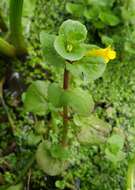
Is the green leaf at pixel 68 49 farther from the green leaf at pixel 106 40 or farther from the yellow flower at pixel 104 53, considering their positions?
the green leaf at pixel 106 40

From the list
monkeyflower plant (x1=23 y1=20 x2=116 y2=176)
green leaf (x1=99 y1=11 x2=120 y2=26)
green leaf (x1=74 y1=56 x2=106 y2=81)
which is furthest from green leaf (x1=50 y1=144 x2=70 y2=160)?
green leaf (x1=99 y1=11 x2=120 y2=26)

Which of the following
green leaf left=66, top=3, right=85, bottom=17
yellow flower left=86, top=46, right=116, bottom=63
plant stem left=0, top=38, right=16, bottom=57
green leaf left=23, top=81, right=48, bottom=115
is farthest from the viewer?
→ green leaf left=66, top=3, right=85, bottom=17

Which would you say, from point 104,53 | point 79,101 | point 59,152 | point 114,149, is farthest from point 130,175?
point 104,53

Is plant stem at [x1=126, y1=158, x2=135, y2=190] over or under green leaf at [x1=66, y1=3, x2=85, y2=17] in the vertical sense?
under

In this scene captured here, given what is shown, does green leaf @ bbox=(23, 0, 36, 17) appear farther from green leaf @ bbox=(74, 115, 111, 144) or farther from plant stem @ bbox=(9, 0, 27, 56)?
green leaf @ bbox=(74, 115, 111, 144)

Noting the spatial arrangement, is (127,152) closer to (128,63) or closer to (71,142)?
(71,142)

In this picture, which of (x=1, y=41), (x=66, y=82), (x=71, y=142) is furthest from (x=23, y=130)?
(x=66, y=82)

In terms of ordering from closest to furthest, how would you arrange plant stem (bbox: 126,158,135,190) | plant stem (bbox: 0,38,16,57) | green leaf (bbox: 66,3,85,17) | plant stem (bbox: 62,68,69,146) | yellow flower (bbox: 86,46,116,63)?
yellow flower (bbox: 86,46,116,63)
plant stem (bbox: 62,68,69,146)
plant stem (bbox: 126,158,135,190)
plant stem (bbox: 0,38,16,57)
green leaf (bbox: 66,3,85,17)
